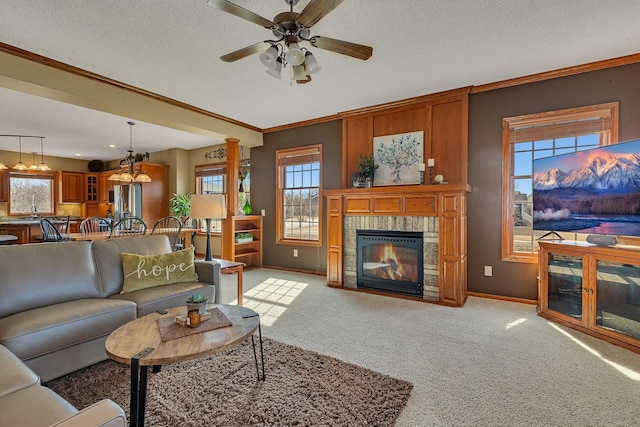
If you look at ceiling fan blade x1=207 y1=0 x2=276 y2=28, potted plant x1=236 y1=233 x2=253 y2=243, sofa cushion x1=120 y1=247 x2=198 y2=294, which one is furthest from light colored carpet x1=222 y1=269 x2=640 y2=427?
ceiling fan blade x1=207 y1=0 x2=276 y2=28

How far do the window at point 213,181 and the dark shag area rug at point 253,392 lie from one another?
5.08 metres

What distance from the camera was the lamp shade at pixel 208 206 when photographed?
3469 mm

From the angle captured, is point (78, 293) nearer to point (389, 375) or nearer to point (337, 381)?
point (337, 381)

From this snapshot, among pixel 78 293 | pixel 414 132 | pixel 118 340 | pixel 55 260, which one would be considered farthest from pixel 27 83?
pixel 414 132

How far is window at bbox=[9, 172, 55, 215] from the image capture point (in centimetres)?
784

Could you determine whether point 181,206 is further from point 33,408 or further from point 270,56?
point 33,408

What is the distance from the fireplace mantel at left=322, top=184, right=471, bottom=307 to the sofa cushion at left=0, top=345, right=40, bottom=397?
3522 mm

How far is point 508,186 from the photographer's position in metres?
3.78

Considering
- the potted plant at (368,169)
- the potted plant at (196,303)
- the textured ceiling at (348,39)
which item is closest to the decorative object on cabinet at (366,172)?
the potted plant at (368,169)

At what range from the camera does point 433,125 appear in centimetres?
413

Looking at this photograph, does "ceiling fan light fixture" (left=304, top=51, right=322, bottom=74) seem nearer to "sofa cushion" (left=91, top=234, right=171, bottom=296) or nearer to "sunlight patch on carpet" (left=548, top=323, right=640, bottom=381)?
"sofa cushion" (left=91, top=234, right=171, bottom=296)

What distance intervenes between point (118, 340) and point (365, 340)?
1.87m

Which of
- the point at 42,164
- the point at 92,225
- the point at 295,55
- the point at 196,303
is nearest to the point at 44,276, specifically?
the point at 196,303

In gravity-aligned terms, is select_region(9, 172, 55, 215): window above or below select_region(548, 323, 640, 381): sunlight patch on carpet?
above
